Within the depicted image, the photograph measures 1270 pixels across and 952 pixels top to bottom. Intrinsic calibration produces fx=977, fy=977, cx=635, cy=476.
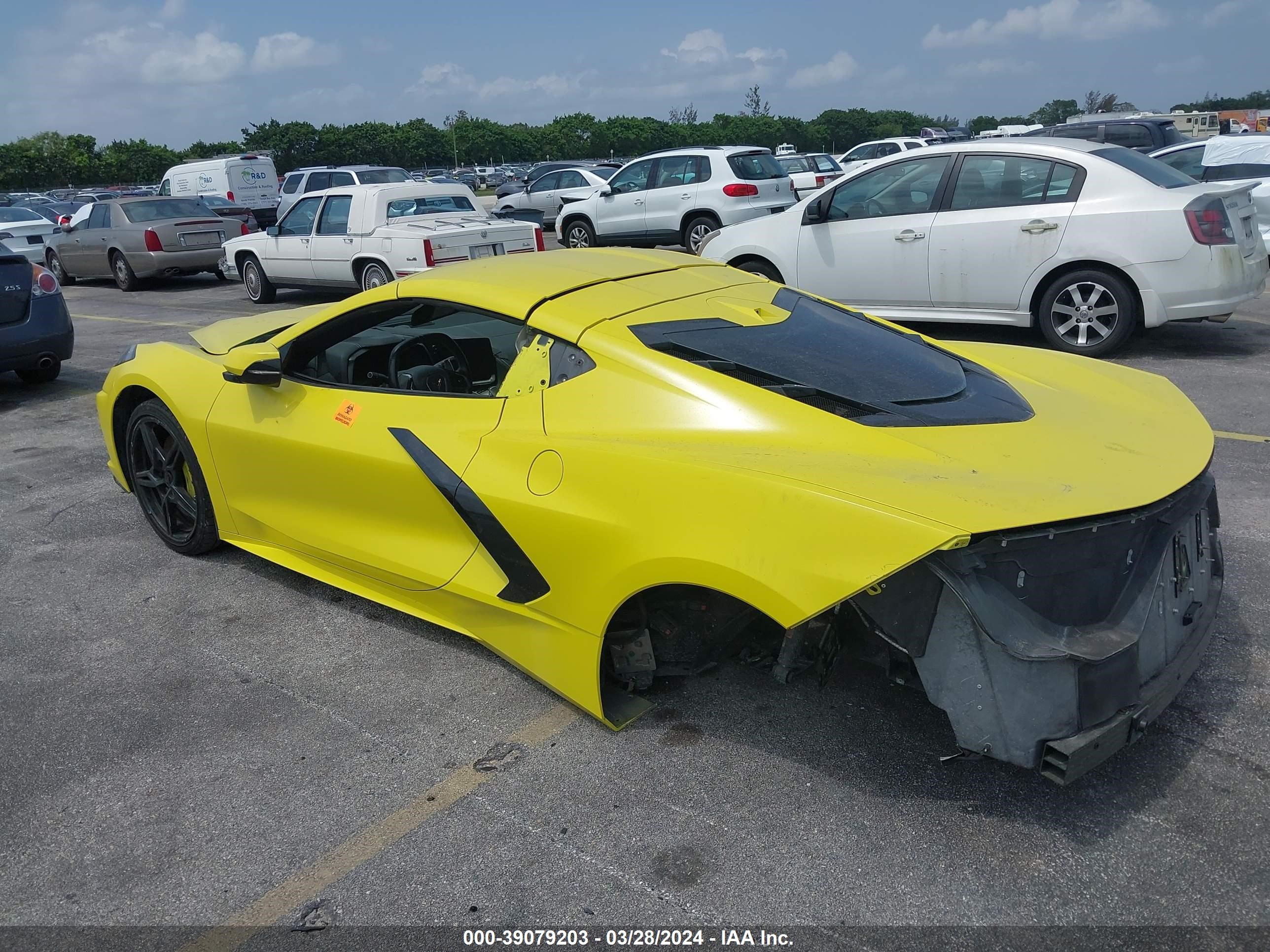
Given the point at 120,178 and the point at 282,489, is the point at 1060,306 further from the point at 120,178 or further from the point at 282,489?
the point at 120,178

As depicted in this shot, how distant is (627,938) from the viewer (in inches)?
90.7

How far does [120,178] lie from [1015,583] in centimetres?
6850

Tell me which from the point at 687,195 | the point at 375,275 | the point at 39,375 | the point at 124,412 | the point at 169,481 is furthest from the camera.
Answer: the point at 687,195

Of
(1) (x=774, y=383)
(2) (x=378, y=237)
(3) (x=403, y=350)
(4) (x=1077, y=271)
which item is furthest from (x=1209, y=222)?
(2) (x=378, y=237)

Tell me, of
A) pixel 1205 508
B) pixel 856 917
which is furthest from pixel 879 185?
pixel 856 917

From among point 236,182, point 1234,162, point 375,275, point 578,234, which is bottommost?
point 375,275

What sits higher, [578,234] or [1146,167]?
[1146,167]

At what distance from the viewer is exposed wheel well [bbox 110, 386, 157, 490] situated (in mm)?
4605

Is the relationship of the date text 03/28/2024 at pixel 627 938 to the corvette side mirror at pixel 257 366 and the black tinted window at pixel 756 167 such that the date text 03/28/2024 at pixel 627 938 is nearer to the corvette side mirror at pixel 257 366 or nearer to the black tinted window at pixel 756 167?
the corvette side mirror at pixel 257 366

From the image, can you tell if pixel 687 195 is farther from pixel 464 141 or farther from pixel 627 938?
pixel 464 141

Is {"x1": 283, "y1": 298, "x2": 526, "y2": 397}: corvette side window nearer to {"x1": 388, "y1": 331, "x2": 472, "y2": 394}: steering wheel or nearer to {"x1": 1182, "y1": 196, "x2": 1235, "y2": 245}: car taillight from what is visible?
{"x1": 388, "y1": 331, "x2": 472, "y2": 394}: steering wheel

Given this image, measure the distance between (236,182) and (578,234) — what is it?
10941mm

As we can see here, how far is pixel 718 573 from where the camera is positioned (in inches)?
99.5

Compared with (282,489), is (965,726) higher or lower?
lower
